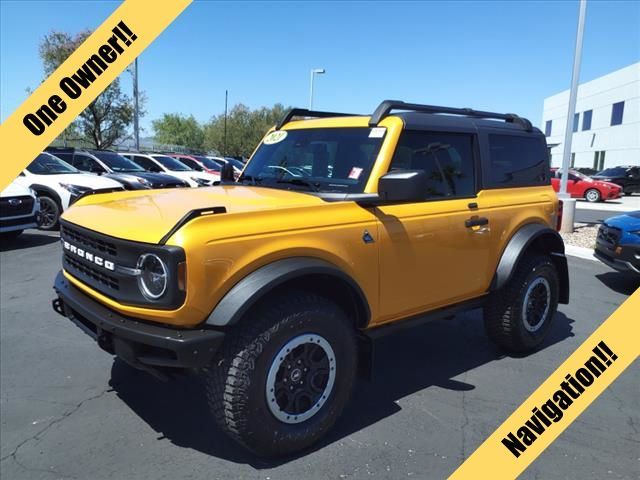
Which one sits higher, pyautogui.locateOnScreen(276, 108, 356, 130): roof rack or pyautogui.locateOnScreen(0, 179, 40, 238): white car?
pyautogui.locateOnScreen(276, 108, 356, 130): roof rack

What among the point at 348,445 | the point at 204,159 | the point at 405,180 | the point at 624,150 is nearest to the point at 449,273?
the point at 405,180

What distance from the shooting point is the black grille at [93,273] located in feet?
9.41

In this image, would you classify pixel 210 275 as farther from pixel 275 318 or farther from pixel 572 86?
pixel 572 86

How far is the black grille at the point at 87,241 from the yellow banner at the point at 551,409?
2347mm

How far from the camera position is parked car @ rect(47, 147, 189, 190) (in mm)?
12844

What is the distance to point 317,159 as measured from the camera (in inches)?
152

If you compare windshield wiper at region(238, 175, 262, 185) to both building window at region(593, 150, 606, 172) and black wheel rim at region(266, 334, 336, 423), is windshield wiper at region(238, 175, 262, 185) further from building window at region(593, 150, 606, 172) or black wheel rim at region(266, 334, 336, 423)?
building window at region(593, 150, 606, 172)

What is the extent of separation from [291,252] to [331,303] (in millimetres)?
464

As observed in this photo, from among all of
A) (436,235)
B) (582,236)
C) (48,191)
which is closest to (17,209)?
(48,191)

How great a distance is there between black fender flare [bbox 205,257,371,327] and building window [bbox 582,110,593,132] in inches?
1964

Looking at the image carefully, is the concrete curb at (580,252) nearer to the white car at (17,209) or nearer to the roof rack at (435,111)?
the roof rack at (435,111)

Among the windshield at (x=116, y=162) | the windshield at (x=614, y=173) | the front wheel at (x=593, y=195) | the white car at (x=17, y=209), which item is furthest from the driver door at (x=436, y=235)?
the windshield at (x=614, y=173)

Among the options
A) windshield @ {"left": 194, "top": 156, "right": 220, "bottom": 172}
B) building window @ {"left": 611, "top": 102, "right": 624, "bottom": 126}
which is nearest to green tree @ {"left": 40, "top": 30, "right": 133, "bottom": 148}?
windshield @ {"left": 194, "top": 156, "right": 220, "bottom": 172}

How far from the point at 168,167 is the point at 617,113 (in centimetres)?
3942
